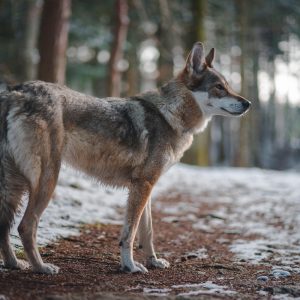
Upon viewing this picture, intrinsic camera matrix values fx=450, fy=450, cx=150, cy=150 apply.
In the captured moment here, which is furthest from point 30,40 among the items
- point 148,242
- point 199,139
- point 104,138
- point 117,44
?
point 148,242

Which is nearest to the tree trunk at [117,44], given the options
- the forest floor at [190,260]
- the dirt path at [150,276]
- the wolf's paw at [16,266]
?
the forest floor at [190,260]

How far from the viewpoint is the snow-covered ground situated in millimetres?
6340

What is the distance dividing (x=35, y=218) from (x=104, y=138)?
1136 mm

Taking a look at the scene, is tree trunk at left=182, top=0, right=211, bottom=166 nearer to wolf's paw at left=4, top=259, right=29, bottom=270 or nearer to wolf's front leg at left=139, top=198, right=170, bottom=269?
wolf's front leg at left=139, top=198, right=170, bottom=269

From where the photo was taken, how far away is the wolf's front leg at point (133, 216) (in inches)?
191

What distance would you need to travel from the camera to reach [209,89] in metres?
5.60

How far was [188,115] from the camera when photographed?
5.57 m

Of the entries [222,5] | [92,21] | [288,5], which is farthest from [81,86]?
[288,5]

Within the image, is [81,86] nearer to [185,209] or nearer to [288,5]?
[288,5]

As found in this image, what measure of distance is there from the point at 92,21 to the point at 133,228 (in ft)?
52.1

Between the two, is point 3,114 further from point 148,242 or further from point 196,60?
point 196,60

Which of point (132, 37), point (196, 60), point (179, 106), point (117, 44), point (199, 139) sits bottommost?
point (199, 139)

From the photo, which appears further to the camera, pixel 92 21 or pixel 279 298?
pixel 92 21

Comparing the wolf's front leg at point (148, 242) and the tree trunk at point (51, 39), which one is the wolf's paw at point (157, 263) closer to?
the wolf's front leg at point (148, 242)
